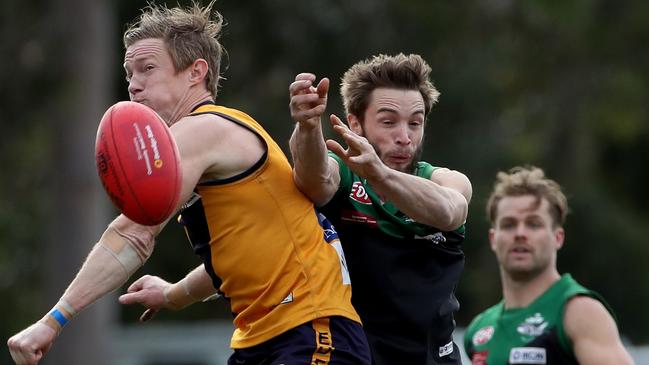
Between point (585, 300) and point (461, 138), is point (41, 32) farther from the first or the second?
point (585, 300)

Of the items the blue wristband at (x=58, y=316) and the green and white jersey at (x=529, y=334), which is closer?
the blue wristband at (x=58, y=316)

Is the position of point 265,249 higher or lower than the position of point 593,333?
higher

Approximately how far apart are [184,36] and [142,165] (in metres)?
0.82

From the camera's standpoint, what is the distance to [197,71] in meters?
5.82

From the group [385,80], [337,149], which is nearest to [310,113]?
[337,149]

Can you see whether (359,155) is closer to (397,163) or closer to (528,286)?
(397,163)

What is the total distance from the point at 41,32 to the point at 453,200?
670 inches

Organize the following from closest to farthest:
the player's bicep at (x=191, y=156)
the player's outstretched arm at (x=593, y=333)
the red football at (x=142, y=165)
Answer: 1. the red football at (x=142, y=165)
2. the player's bicep at (x=191, y=156)
3. the player's outstretched arm at (x=593, y=333)

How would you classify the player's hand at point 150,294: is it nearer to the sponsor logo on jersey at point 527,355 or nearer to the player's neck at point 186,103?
the player's neck at point 186,103

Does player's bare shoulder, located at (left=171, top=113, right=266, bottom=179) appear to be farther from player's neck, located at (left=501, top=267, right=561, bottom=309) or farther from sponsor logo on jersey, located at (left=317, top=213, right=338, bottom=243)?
player's neck, located at (left=501, top=267, right=561, bottom=309)

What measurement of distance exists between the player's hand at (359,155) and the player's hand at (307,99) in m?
0.09

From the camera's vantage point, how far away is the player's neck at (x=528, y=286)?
27.5 ft

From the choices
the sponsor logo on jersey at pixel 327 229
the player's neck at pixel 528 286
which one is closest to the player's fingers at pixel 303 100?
the sponsor logo on jersey at pixel 327 229

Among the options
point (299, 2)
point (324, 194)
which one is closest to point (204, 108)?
point (324, 194)
